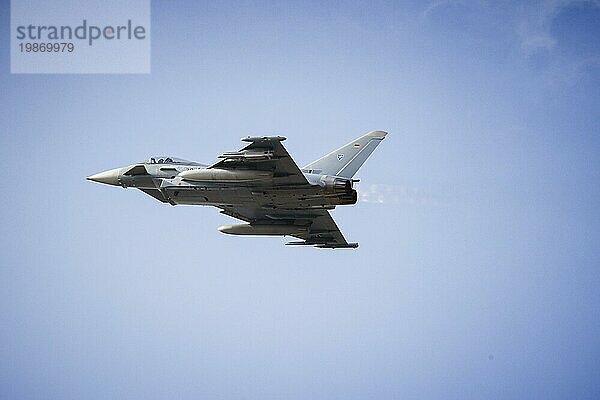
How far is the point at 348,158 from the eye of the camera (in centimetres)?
4116

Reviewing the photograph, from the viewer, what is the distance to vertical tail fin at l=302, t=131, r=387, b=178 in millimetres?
40719

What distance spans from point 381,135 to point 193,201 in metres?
9.83

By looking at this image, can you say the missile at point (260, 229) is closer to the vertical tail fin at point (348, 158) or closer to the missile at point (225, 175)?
the vertical tail fin at point (348, 158)

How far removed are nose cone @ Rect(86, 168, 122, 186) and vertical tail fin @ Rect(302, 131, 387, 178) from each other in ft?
33.0

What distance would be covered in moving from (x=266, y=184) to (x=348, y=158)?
4.73m

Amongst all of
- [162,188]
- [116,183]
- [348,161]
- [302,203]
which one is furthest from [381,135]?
[116,183]

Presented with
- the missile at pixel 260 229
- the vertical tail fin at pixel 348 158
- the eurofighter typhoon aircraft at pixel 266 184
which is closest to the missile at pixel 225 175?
the eurofighter typhoon aircraft at pixel 266 184

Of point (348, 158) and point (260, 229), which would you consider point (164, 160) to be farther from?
point (348, 158)

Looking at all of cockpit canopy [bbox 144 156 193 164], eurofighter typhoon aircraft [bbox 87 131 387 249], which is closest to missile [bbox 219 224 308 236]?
eurofighter typhoon aircraft [bbox 87 131 387 249]

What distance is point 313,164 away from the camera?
41.3 metres

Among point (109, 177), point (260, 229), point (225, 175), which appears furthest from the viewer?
point (109, 177)

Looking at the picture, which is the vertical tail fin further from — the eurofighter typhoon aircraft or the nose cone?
the nose cone

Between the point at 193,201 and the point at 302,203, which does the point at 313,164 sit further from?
the point at 193,201

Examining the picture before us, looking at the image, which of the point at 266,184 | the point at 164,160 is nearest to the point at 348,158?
the point at 266,184
